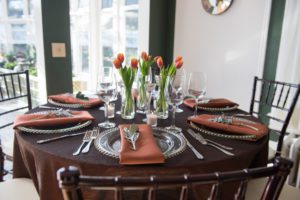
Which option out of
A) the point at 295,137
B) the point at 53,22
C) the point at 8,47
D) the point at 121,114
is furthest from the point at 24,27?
the point at 295,137

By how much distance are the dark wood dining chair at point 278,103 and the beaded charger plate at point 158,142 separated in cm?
94

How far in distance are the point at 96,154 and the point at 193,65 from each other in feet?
7.80

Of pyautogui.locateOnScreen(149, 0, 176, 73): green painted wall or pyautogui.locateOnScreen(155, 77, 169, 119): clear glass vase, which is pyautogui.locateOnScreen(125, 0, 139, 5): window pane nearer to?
pyautogui.locateOnScreen(149, 0, 176, 73): green painted wall

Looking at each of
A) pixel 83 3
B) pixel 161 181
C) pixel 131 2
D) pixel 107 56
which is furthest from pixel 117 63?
pixel 83 3

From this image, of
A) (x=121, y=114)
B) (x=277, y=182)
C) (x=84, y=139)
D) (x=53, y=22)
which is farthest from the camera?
(x=53, y=22)

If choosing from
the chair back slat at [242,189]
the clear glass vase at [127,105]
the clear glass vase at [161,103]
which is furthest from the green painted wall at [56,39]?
the chair back slat at [242,189]

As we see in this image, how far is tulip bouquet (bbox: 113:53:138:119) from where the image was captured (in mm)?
1335

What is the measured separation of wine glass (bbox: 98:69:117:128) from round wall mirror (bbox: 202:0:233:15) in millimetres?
1773

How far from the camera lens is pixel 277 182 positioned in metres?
0.62

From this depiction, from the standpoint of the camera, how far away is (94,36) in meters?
4.25

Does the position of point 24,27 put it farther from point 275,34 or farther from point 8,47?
point 275,34

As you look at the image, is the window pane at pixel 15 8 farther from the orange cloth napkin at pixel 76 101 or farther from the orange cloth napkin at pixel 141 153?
the orange cloth napkin at pixel 141 153

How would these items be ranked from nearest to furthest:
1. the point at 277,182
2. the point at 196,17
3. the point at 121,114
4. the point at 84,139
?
the point at 277,182 → the point at 84,139 → the point at 121,114 → the point at 196,17

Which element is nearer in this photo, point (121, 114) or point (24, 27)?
point (121, 114)
